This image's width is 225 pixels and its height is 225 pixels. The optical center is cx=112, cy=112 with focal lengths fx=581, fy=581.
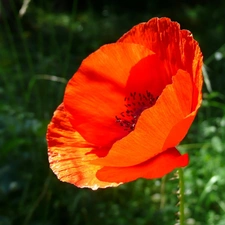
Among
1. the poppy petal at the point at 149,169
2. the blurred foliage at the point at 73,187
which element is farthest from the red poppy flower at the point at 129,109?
the blurred foliage at the point at 73,187

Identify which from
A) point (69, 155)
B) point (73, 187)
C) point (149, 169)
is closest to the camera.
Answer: point (149, 169)

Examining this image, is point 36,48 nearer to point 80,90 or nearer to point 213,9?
point 213,9

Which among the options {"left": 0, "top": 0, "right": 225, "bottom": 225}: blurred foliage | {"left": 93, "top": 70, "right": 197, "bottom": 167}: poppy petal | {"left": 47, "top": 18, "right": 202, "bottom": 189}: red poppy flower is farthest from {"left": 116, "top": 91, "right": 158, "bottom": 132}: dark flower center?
{"left": 0, "top": 0, "right": 225, "bottom": 225}: blurred foliage

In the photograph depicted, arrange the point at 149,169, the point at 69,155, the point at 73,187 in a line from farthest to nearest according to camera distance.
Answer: the point at 73,187 → the point at 69,155 → the point at 149,169

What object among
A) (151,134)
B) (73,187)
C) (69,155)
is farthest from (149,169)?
(73,187)

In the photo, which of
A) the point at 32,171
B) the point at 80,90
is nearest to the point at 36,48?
the point at 32,171

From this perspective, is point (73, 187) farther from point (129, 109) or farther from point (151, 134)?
point (151, 134)

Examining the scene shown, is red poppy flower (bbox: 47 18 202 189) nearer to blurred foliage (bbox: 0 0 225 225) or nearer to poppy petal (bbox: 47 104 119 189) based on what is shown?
poppy petal (bbox: 47 104 119 189)

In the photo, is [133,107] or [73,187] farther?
[73,187]
